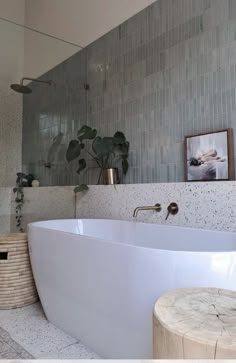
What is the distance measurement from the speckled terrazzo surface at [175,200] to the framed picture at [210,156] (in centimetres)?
12

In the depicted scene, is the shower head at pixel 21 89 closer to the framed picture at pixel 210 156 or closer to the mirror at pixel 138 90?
the mirror at pixel 138 90

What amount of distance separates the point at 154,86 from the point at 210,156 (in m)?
0.85

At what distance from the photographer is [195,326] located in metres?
0.68

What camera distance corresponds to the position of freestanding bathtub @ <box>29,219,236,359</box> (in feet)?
3.44

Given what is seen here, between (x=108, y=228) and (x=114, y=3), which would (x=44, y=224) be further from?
(x=114, y=3)

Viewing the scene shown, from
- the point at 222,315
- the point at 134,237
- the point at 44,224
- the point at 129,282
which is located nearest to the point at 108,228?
the point at 134,237

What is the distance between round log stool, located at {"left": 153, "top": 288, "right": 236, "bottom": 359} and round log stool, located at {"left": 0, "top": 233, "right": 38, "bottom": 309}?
56.4 inches

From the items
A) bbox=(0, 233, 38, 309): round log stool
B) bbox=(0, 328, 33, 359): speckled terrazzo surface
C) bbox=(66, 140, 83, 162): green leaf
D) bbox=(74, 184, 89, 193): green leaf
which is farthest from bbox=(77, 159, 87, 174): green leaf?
bbox=(0, 328, 33, 359): speckled terrazzo surface

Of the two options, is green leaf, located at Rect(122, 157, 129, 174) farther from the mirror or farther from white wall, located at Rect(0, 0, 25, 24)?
white wall, located at Rect(0, 0, 25, 24)

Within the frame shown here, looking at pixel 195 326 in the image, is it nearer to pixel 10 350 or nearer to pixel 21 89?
pixel 10 350

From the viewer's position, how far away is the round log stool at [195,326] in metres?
0.61

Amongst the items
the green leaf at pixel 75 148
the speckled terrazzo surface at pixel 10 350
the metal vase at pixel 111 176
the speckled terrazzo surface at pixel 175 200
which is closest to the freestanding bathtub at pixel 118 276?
the speckled terrazzo surface at pixel 175 200

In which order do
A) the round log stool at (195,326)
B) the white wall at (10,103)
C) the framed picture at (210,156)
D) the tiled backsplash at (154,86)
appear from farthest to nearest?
1. the white wall at (10,103)
2. the tiled backsplash at (154,86)
3. the framed picture at (210,156)
4. the round log stool at (195,326)

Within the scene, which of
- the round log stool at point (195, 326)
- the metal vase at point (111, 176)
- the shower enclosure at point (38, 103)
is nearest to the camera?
the round log stool at point (195, 326)
